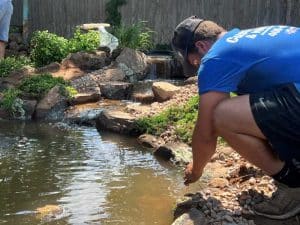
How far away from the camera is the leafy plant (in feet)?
41.6

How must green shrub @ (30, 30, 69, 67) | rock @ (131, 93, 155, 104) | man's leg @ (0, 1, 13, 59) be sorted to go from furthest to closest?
1. green shrub @ (30, 30, 69, 67)
2. rock @ (131, 93, 155, 104)
3. man's leg @ (0, 1, 13, 59)

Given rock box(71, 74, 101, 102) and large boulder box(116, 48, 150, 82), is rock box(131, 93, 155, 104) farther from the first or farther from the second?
large boulder box(116, 48, 150, 82)

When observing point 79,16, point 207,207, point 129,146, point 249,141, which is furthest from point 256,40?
point 79,16

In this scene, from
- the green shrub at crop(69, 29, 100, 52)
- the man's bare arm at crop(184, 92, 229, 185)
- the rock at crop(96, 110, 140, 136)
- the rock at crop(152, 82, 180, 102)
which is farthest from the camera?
the green shrub at crop(69, 29, 100, 52)

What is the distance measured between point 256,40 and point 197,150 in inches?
26.4

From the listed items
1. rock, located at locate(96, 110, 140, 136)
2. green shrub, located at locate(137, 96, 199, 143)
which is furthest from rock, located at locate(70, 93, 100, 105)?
green shrub, located at locate(137, 96, 199, 143)

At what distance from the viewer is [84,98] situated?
28.0 ft

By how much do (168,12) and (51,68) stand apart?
3775mm

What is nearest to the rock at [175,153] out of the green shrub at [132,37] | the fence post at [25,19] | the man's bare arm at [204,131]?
the man's bare arm at [204,131]

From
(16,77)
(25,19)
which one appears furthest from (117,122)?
(25,19)

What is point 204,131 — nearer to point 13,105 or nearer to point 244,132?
point 244,132

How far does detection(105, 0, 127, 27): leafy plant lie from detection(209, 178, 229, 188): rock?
8.61m

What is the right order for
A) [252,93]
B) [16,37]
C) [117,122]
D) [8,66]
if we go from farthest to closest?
[16,37] < [8,66] < [117,122] < [252,93]

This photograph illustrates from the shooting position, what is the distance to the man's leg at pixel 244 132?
122 inches
